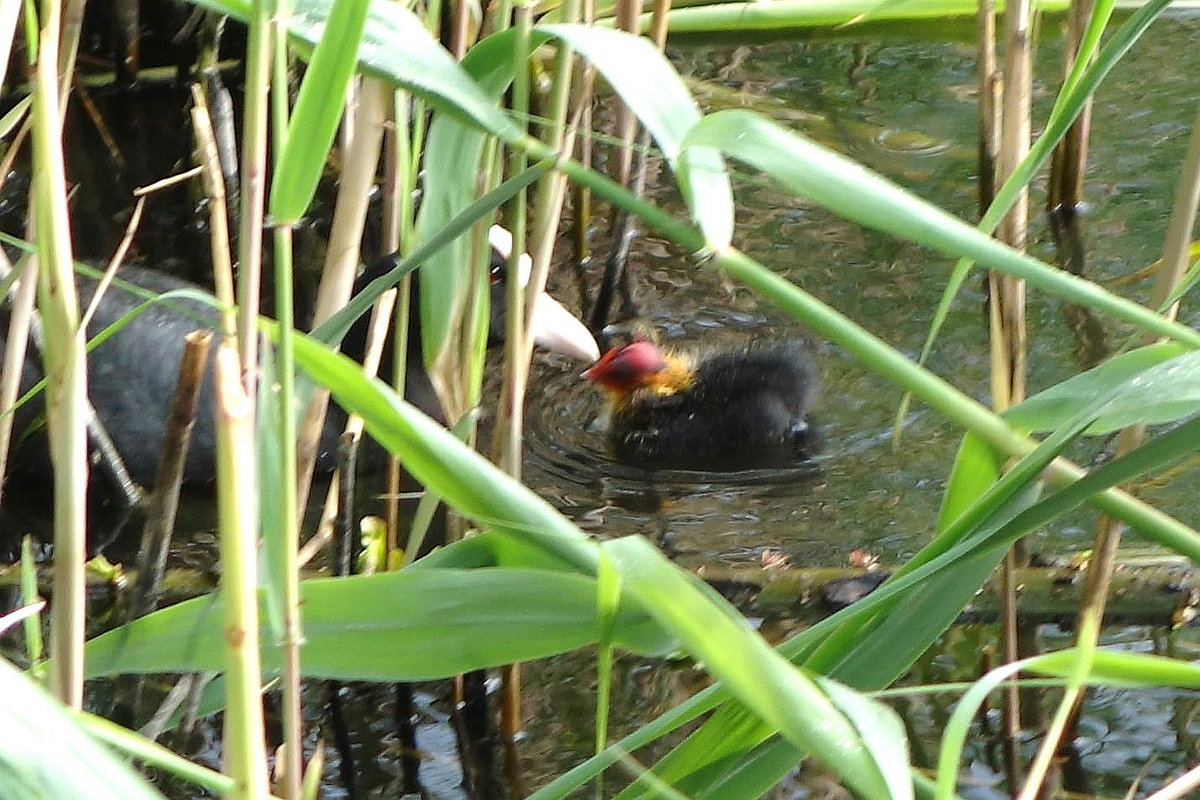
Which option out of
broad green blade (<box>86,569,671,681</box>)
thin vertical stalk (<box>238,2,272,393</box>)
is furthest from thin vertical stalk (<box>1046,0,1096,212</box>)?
thin vertical stalk (<box>238,2,272,393</box>)

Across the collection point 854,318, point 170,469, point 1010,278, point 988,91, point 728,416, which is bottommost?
point 728,416

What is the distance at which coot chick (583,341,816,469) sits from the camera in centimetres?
234

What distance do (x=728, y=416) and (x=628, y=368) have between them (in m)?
0.18

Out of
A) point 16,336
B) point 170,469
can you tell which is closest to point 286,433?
point 170,469

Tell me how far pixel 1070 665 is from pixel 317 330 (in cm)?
50

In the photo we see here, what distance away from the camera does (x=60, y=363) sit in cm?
96

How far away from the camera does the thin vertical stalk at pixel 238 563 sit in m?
0.65

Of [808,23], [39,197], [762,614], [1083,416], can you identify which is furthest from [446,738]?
[808,23]

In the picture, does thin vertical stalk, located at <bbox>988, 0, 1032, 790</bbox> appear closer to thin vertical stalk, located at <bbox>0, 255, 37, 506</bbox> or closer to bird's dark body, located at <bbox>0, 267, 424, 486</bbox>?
thin vertical stalk, located at <bbox>0, 255, 37, 506</bbox>

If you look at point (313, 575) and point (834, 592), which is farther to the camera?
point (313, 575)

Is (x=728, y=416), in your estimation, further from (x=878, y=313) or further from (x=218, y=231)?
(x=218, y=231)

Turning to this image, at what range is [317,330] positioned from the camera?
99 centimetres

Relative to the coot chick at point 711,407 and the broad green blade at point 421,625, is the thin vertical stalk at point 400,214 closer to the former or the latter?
the broad green blade at point 421,625

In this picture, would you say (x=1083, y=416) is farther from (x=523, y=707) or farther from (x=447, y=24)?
(x=447, y=24)
